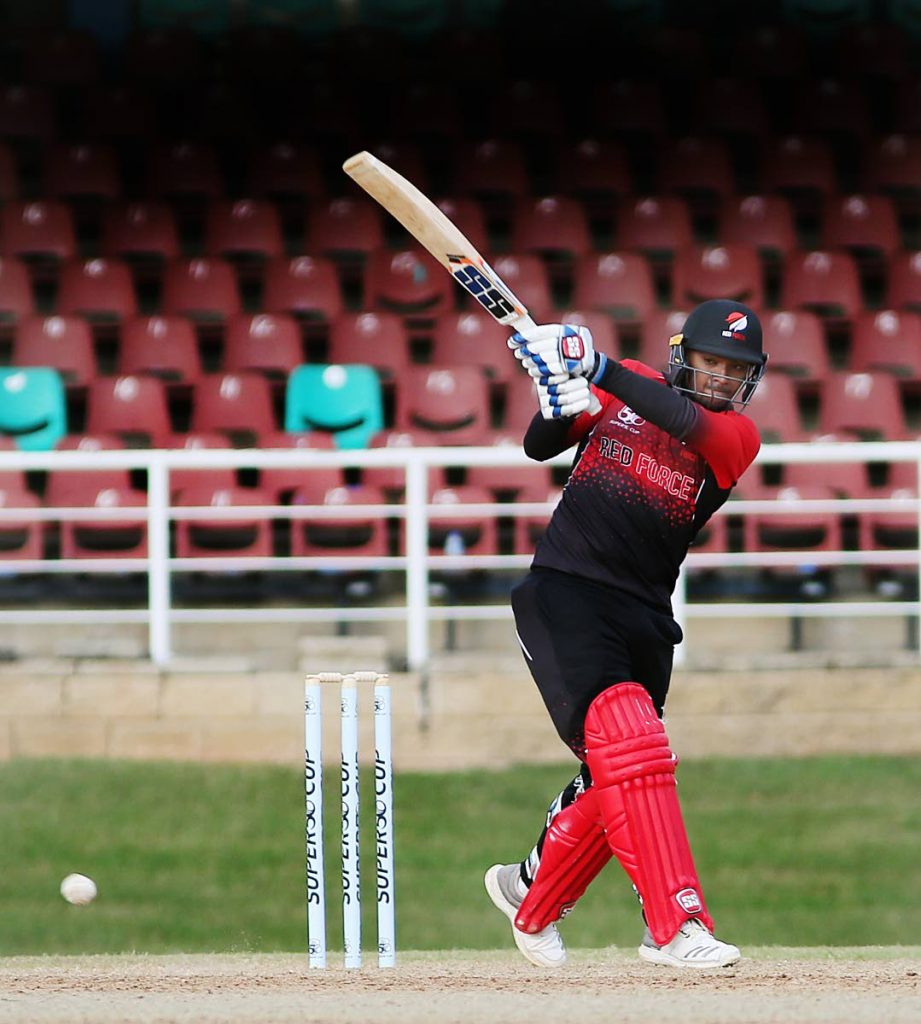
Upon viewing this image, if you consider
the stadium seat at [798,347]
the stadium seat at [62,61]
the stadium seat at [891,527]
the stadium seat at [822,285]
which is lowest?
the stadium seat at [891,527]

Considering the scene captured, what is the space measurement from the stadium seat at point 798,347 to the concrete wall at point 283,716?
2393mm

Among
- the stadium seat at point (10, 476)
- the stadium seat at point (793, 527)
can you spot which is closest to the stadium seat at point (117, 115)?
the stadium seat at point (10, 476)

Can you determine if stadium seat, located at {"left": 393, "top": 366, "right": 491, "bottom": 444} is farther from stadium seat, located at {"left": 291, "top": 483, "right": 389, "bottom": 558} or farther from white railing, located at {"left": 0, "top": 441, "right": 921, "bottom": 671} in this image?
white railing, located at {"left": 0, "top": 441, "right": 921, "bottom": 671}

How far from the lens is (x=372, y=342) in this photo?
9211 millimetres

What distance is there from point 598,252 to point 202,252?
7.34 feet

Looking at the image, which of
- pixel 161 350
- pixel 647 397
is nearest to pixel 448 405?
pixel 161 350

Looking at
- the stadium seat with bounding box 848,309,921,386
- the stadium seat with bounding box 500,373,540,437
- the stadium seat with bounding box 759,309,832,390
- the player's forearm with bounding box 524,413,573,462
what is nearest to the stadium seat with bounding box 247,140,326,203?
the stadium seat with bounding box 500,373,540,437

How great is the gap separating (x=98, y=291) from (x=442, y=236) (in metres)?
5.66

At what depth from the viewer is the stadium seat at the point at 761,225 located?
402 inches

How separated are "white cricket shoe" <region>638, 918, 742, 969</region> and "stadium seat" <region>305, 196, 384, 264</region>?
636 centimetres

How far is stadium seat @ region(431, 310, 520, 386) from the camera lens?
923 cm

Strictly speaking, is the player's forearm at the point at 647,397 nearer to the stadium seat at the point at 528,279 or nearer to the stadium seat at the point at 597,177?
the stadium seat at the point at 528,279

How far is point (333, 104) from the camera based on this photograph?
10.9 meters

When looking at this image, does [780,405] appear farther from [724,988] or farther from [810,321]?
[724,988]
